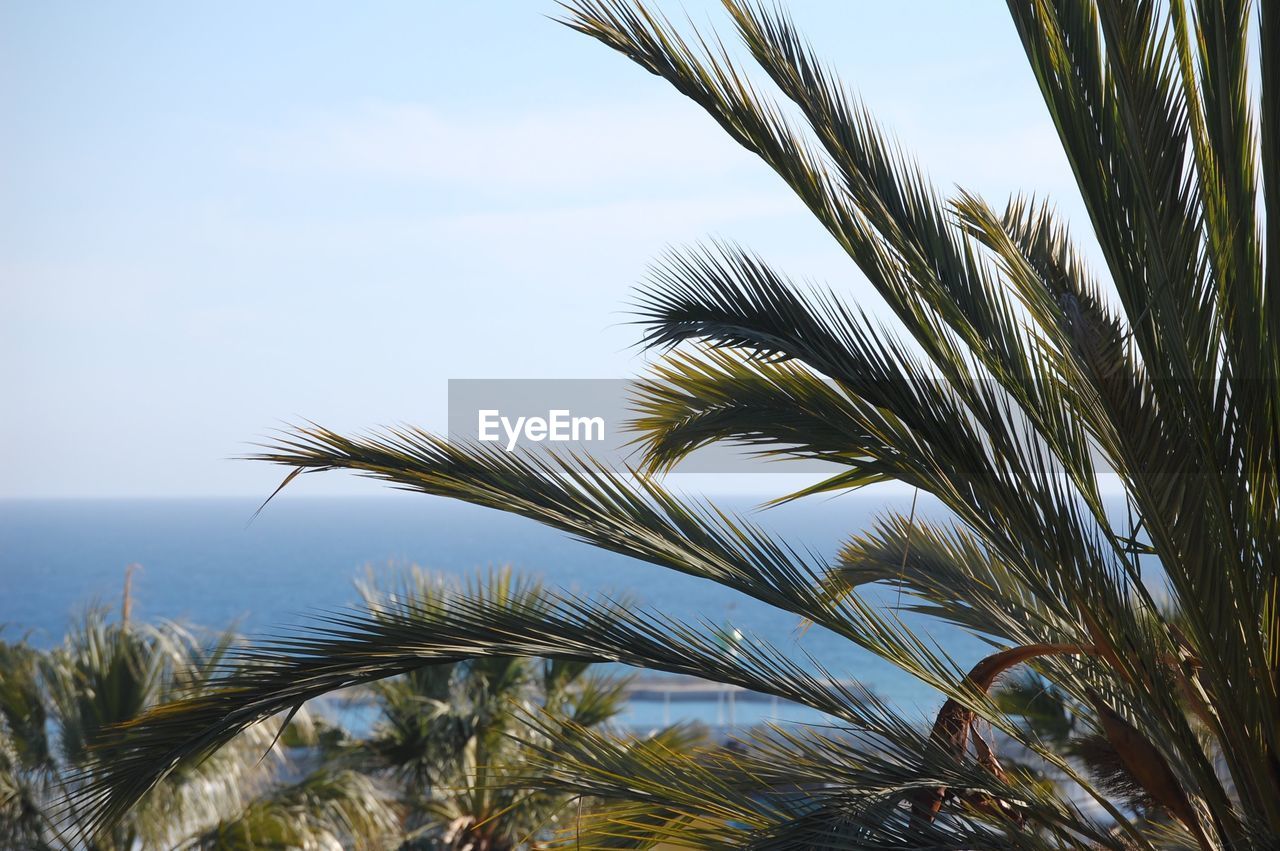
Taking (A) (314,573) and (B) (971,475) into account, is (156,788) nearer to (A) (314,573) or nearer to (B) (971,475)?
(B) (971,475)

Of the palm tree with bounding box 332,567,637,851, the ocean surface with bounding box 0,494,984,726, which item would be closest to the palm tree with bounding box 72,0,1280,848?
the palm tree with bounding box 332,567,637,851

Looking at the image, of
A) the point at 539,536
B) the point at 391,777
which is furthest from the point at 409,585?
the point at 539,536

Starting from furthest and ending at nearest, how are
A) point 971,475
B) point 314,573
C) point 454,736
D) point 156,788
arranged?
1. point 314,573
2. point 454,736
3. point 156,788
4. point 971,475

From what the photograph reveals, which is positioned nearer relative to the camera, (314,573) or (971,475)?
(971,475)

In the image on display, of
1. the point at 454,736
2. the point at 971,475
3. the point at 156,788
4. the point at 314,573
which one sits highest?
the point at 971,475

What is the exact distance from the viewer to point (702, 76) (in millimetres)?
2797

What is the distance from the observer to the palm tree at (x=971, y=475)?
2342 mm

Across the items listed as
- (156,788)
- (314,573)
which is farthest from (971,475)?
(314,573)

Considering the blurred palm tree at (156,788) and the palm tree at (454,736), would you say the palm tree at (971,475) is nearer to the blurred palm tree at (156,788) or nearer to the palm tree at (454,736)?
the blurred palm tree at (156,788)

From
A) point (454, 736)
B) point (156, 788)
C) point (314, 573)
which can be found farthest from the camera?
point (314, 573)

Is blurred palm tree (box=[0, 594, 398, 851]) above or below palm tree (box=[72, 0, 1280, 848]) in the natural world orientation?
below

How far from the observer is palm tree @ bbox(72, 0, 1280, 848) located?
92.2 inches

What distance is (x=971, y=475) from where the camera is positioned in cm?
260

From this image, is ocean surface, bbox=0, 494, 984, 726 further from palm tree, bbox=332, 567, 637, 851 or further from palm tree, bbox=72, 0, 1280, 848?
palm tree, bbox=72, 0, 1280, 848
